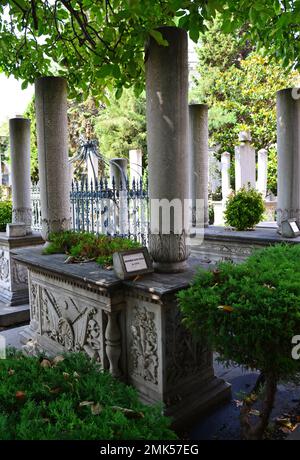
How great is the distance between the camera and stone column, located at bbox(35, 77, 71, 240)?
506 cm

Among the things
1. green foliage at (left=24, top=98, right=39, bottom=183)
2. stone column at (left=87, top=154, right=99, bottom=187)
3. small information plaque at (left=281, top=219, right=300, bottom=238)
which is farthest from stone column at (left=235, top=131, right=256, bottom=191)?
green foliage at (left=24, top=98, right=39, bottom=183)

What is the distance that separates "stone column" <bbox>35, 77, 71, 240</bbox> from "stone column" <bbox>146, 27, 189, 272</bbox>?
73.0 inches

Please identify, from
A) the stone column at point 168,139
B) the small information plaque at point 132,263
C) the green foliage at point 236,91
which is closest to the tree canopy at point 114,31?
the stone column at point 168,139

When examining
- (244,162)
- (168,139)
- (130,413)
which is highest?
(244,162)

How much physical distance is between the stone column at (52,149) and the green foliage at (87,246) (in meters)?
0.30

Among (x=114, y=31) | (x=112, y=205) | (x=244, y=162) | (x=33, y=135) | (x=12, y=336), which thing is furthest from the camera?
(x=33, y=135)

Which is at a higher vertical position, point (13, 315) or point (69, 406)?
point (69, 406)

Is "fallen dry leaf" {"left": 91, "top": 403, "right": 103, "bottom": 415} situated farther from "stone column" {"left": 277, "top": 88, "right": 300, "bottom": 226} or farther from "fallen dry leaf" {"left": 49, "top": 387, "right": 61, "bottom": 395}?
"stone column" {"left": 277, "top": 88, "right": 300, "bottom": 226}

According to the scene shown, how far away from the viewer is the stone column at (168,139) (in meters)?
3.53

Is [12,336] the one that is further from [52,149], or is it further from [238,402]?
[238,402]

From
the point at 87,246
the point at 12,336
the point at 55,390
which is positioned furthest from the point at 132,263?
the point at 12,336

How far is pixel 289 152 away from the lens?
6430 millimetres

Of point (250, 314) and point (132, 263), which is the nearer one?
point (250, 314)

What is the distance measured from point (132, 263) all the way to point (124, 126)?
897 inches
